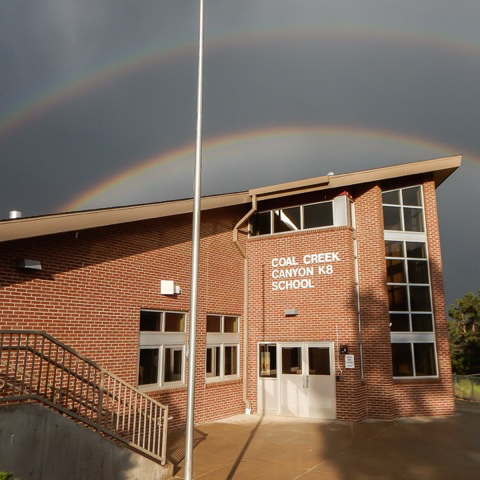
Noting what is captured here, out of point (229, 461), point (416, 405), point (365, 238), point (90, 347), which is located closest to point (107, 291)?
point (90, 347)

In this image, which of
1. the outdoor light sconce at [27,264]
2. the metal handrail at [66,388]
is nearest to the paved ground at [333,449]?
the metal handrail at [66,388]

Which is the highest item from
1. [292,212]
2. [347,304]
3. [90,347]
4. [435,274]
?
[292,212]

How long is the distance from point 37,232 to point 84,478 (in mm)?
4324

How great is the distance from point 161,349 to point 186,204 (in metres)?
3.96

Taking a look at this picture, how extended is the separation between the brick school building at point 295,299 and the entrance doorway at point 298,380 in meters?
0.04

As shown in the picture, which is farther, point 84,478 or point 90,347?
point 90,347

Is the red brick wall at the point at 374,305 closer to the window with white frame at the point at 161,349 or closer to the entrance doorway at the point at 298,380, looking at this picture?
the entrance doorway at the point at 298,380

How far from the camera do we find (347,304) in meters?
14.3

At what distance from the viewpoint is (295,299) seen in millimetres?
15203

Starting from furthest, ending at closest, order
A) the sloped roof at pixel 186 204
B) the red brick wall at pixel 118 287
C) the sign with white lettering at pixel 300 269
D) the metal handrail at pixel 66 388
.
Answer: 1. the sign with white lettering at pixel 300 269
2. the red brick wall at pixel 118 287
3. the sloped roof at pixel 186 204
4. the metal handrail at pixel 66 388

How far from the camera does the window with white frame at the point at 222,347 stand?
14341 mm

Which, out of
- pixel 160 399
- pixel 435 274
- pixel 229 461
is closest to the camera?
pixel 229 461

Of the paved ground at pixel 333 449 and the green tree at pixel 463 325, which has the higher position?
the green tree at pixel 463 325

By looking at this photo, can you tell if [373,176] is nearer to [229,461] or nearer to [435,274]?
[435,274]
